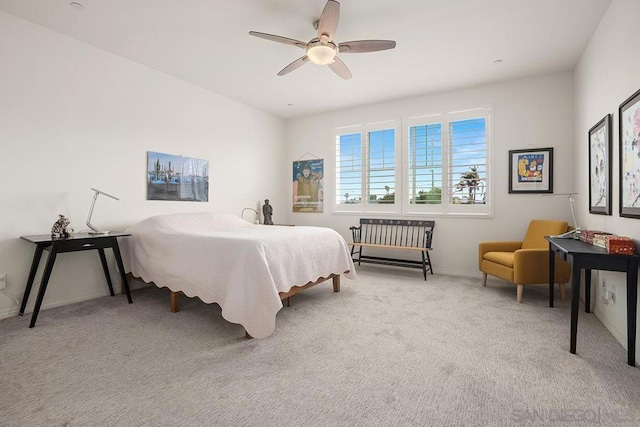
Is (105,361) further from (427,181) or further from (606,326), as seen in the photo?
(427,181)

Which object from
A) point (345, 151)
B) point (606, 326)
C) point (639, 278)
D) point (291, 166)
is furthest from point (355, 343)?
point (291, 166)

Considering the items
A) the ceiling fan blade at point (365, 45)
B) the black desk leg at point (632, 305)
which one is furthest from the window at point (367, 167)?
the black desk leg at point (632, 305)

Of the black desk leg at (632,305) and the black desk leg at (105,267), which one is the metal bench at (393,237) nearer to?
the black desk leg at (632,305)

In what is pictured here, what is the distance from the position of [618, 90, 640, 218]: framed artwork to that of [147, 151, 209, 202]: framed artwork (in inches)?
182

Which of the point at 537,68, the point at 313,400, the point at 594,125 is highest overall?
the point at 537,68

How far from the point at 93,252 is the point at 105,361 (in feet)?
6.24

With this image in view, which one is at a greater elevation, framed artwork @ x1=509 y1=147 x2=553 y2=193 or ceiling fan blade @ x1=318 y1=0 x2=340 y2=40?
ceiling fan blade @ x1=318 y1=0 x2=340 y2=40

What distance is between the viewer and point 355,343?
7.81 ft

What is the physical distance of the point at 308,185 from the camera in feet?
19.7

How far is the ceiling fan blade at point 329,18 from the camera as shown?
2.33 m

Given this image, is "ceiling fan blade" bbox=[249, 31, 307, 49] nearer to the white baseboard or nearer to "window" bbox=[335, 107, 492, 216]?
"window" bbox=[335, 107, 492, 216]

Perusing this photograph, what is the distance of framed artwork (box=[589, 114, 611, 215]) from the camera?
2.66m

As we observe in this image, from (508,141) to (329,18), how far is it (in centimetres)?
317

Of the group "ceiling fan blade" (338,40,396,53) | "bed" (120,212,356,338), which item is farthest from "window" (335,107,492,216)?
"ceiling fan blade" (338,40,396,53)
